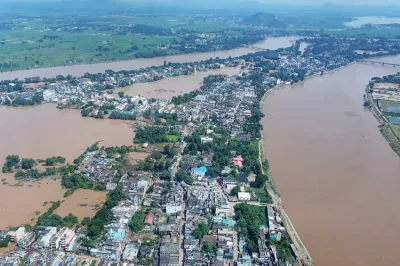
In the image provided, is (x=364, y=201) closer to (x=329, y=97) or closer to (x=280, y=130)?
(x=280, y=130)

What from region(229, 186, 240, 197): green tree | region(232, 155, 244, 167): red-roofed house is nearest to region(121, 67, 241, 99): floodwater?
region(232, 155, 244, 167): red-roofed house

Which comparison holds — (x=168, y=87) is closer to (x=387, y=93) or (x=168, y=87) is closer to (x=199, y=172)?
(x=199, y=172)

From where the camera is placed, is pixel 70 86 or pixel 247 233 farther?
pixel 70 86

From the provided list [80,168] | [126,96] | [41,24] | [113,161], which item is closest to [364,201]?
[113,161]

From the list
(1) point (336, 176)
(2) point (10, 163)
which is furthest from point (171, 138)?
(1) point (336, 176)

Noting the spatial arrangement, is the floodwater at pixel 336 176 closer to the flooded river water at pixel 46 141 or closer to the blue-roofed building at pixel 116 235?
the blue-roofed building at pixel 116 235
